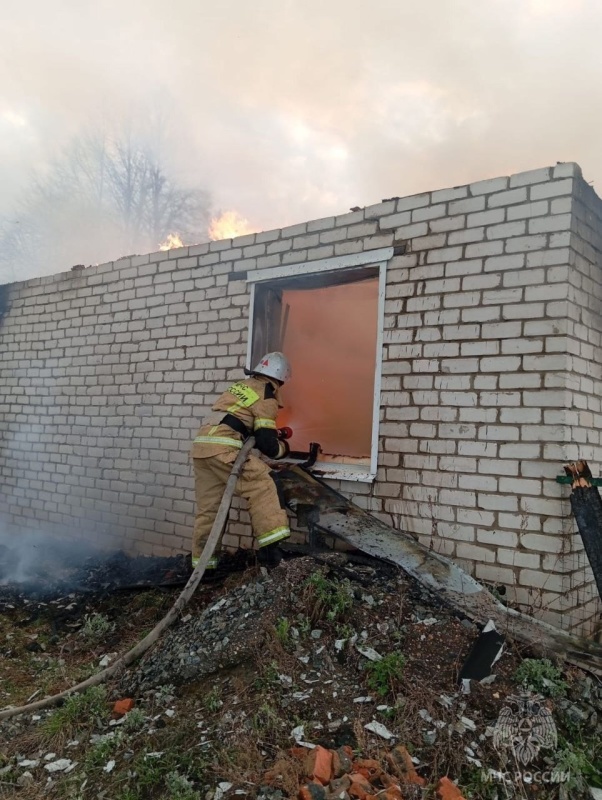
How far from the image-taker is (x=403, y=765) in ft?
8.73

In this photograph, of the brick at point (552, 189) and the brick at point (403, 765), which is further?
the brick at point (552, 189)

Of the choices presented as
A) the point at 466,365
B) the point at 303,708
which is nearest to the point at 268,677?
the point at 303,708

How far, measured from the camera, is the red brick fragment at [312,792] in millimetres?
→ 2422

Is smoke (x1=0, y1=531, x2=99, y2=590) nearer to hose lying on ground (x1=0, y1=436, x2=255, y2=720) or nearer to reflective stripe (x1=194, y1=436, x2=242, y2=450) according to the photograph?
hose lying on ground (x1=0, y1=436, x2=255, y2=720)

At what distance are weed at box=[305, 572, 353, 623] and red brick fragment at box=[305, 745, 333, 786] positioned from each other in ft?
3.90

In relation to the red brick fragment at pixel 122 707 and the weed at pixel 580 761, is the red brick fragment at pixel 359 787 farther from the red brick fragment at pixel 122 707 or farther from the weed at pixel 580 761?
the red brick fragment at pixel 122 707

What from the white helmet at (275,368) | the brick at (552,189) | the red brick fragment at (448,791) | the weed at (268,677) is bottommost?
the red brick fragment at (448,791)

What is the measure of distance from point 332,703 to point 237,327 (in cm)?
403

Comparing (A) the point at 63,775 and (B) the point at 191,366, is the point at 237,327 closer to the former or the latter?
(B) the point at 191,366

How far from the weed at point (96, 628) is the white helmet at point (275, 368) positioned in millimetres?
2622

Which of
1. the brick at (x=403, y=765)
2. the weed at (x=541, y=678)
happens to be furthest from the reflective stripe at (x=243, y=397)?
the brick at (x=403, y=765)

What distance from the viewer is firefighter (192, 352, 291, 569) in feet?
16.4

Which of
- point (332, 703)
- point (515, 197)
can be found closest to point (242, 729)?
point (332, 703)

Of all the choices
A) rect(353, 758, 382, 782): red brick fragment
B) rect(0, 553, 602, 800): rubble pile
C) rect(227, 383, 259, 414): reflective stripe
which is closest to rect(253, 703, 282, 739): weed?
rect(0, 553, 602, 800): rubble pile
